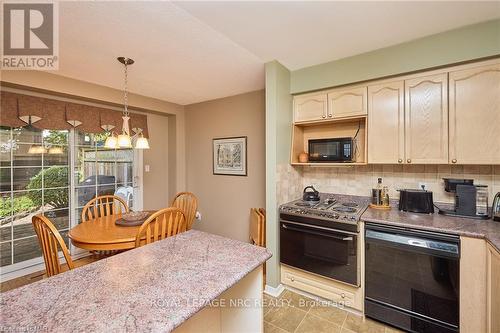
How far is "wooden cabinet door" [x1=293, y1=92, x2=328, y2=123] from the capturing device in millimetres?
2369

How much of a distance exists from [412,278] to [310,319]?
0.88 metres

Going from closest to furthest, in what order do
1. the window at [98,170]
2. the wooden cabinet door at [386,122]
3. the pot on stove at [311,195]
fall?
1. the wooden cabinet door at [386,122]
2. the pot on stove at [311,195]
3. the window at [98,170]

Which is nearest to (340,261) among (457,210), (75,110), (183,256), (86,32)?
(457,210)

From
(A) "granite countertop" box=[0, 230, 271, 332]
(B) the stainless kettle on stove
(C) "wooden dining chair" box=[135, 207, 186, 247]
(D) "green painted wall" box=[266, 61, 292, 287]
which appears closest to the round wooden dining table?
(C) "wooden dining chair" box=[135, 207, 186, 247]

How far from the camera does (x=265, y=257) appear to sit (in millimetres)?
1189

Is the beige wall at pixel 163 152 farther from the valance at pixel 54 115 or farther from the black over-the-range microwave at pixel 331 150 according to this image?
the black over-the-range microwave at pixel 331 150

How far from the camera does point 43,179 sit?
9.05ft

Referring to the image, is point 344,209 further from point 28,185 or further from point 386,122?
point 28,185

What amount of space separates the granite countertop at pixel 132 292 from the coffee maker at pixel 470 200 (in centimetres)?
179

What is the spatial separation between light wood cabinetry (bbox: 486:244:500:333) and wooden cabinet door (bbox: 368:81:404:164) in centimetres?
90

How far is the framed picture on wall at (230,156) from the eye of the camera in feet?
10.8

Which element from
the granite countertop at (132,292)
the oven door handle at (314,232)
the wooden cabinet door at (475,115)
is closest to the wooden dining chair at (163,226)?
the granite countertop at (132,292)

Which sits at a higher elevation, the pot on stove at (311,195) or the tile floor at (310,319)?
the pot on stove at (311,195)

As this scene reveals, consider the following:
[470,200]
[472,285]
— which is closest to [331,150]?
[470,200]
